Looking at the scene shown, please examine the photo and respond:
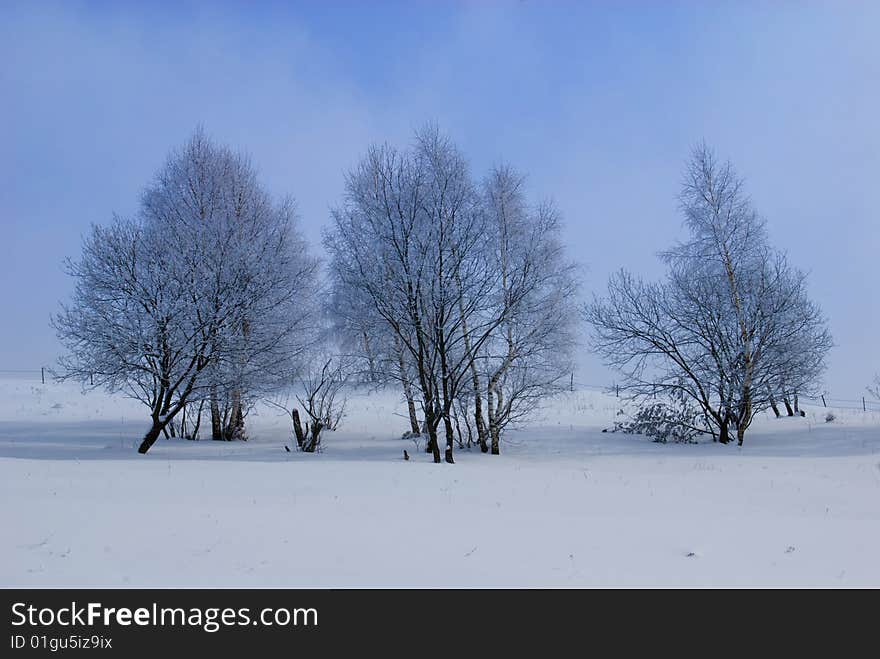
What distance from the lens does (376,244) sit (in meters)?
14.5

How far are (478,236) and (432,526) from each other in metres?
9.62

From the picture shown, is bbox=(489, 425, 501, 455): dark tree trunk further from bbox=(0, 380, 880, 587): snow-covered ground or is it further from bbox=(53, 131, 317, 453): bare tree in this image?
bbox=(53, 131, 317, 453): bare tree

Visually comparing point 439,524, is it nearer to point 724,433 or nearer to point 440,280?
point 440,280

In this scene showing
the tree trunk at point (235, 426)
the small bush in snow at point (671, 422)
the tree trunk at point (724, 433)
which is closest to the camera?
the tree trunk at point (724, 433)

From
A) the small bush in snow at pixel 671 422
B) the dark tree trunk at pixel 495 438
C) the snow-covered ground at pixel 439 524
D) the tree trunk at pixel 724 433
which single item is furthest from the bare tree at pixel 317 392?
the tree trunk at pixel 724 433

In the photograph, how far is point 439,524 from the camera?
20.7 ft

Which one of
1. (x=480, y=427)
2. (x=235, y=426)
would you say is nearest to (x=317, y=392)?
(x=235, y=426)

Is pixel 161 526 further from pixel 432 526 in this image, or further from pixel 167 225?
pixel 167 225

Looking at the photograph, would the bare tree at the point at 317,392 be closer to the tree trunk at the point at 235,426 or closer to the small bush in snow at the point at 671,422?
the tree trunk at the point at 235,426

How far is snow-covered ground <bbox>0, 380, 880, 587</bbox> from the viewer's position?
15.4 ft

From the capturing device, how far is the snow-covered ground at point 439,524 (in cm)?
469
